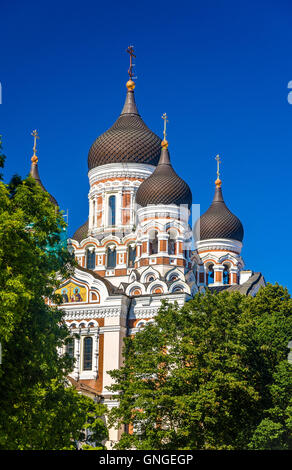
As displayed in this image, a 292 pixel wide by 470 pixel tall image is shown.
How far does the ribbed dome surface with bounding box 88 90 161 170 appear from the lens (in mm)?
46812

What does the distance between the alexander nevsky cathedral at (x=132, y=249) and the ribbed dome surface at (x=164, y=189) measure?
49 mm

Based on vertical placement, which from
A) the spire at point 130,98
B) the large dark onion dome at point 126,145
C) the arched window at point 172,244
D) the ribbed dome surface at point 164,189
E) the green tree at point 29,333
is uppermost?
the spire at point 130,98

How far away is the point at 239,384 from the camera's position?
2764 centimetres

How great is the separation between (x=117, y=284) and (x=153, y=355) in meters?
13.7

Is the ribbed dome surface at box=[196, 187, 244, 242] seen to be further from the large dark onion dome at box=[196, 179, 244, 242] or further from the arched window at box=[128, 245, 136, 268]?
the arched window at box=[128, 245, 136, 268]

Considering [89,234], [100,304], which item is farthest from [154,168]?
[100,304]

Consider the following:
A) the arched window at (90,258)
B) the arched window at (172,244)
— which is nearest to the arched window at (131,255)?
the arched window at (90,258)

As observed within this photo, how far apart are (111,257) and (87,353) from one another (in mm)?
7220

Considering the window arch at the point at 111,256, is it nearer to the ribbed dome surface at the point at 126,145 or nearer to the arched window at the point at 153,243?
the arched window at the point at 153,243

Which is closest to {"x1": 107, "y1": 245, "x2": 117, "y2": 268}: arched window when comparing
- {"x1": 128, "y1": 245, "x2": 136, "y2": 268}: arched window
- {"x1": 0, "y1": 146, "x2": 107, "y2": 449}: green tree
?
{"x1": 128, "y1": 245, "x2": 136, "y2": 268}: arched window

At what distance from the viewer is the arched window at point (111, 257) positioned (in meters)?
45.1

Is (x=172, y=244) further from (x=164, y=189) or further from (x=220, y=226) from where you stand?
(x=220, y=226)

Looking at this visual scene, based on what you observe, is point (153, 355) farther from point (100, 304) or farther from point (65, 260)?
point (100, 304)
